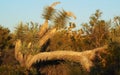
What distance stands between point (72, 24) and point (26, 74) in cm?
906

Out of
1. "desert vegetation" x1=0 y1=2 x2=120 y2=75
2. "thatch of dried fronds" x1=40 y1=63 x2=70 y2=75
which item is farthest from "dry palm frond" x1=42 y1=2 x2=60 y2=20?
"thatch of dried fronds" x1=40 y1=63 x2=70 y2=75

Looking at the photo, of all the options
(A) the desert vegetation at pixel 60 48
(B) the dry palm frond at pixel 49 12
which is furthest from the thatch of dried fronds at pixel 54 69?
(B) the dry palm frond at pixel 49 12

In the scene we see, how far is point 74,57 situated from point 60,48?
4.12 m

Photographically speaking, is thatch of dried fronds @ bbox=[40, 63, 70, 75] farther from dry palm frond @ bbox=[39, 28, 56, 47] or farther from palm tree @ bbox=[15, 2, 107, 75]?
dry palm frond @ bbox=[39, 28, 56, 47]

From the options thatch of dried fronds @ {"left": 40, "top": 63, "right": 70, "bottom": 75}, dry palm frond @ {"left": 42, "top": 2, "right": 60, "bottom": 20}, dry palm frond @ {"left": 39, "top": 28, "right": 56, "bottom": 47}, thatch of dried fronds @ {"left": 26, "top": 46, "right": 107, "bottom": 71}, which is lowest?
thatch of dried fronds @ {"left": 40, "top": 63, "right": 70, "bottom": 75}

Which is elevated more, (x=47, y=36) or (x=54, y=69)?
(x=47, y=36)

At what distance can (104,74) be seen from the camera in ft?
54.4

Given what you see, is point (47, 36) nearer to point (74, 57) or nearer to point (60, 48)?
point (60, 48)

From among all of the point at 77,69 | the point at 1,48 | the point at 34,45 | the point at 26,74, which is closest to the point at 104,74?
the point at 77,69

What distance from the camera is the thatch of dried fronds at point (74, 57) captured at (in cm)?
1731

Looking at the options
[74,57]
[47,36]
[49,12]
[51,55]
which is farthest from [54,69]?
[49,12]

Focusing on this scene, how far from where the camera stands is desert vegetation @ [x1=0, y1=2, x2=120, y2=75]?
17062 mm

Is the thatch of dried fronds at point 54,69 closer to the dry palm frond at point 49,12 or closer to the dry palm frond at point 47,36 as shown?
the dry palm frond at point 47,36

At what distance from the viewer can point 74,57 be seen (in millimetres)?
17891
